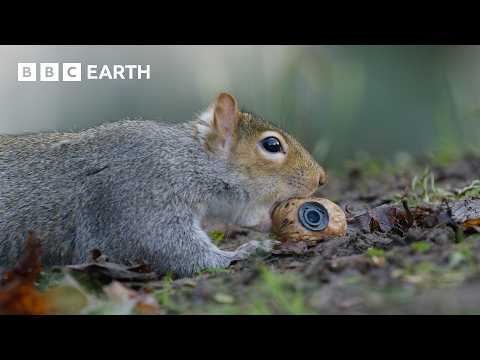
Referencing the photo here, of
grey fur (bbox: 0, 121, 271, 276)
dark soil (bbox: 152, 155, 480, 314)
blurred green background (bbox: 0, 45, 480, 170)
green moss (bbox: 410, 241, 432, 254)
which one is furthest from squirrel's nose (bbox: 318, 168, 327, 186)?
blurred green background (bbox: 0, 45, 480, 170)

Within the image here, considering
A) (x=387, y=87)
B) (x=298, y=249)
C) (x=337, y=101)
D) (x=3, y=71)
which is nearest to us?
(x=298, y=249)

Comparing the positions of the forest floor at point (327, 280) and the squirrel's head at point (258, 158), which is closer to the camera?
the forest floor at point (327, 280)

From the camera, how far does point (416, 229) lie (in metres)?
4.82

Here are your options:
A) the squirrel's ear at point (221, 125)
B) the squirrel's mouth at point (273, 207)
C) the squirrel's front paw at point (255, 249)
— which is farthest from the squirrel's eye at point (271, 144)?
the squirrel's front paw at point (255, 249)

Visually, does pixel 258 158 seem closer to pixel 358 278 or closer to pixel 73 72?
pixel 358 278

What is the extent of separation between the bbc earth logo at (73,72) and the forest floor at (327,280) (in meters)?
6.36

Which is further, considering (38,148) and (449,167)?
(449,167)

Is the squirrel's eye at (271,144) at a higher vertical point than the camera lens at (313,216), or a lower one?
higher

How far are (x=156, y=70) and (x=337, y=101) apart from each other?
4496mm

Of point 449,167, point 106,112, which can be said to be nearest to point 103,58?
point 106,112

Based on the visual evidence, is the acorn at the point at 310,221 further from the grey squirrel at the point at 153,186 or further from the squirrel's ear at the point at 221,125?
the squirrel's ear at the point at 221,125

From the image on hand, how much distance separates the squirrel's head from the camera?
5.29 m

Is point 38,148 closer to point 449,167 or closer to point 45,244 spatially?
point 45,244

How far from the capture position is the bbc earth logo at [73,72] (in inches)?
423
